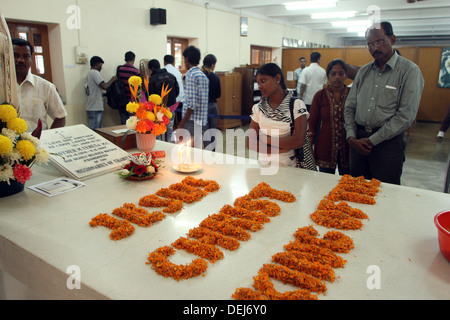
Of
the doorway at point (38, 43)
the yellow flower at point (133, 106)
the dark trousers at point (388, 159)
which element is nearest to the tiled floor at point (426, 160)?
the dark trousers at point (388, 159)

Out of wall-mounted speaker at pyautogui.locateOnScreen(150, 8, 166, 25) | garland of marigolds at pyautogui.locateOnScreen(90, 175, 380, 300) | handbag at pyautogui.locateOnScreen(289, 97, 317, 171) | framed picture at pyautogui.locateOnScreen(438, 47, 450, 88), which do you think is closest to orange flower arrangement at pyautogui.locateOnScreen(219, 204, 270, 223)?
garland of marigolds at pyautogui.locateOnScreen(90, 175, 380, 300)

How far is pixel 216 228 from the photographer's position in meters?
1.31

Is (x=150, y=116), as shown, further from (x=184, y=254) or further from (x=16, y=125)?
(x=184, y=254)

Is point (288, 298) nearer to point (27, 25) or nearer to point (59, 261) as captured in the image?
point (59, 261)

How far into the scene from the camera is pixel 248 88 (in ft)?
27.4

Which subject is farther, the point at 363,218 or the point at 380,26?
the point at 380,26

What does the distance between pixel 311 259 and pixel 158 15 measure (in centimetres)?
612

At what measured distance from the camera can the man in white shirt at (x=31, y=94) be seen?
7.43 ft

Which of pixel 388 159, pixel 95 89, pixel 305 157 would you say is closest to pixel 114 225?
pixel 305 157

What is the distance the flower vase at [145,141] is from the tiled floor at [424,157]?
3.09 meters

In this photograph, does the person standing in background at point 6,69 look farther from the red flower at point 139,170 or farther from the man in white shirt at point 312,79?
the man in white shirt at point 312,79

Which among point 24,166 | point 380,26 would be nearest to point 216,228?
point 24,166

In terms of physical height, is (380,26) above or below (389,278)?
above

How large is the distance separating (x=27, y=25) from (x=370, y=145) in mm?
4972
